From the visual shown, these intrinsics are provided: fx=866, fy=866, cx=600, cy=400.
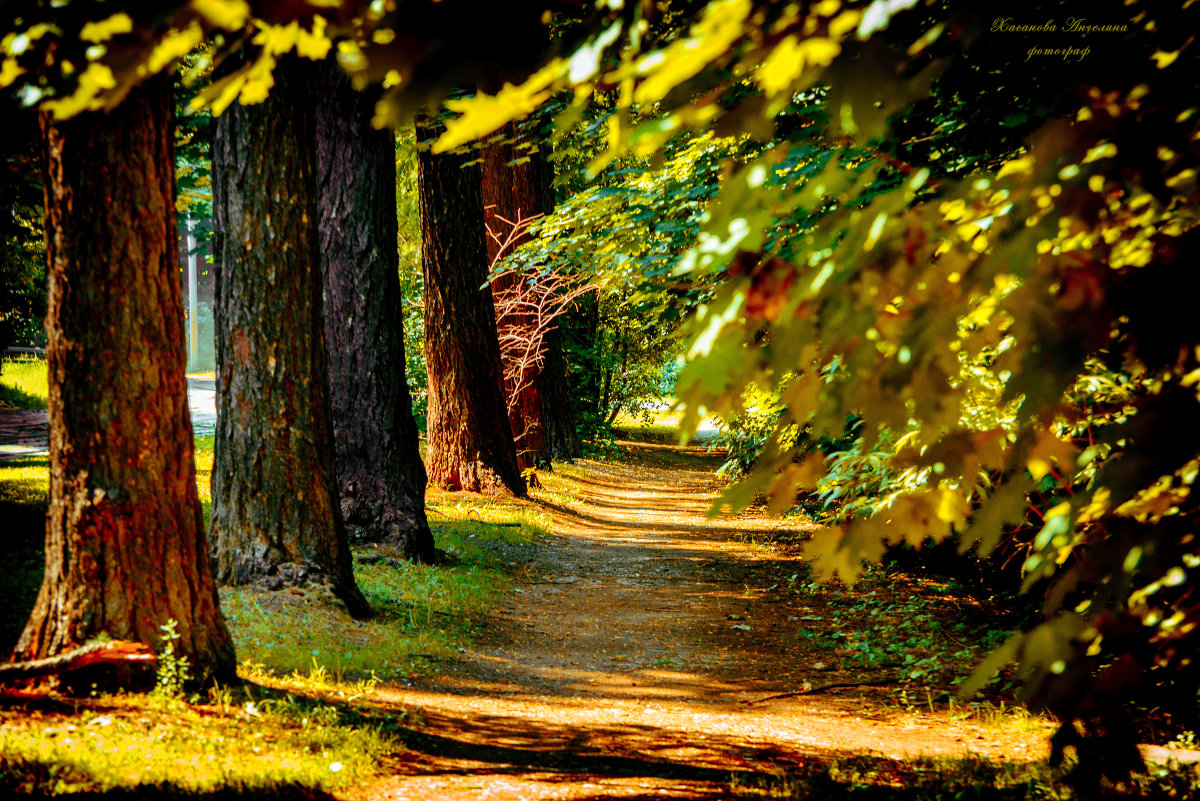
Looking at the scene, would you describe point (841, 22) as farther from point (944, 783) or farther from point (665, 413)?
point (665, 413)

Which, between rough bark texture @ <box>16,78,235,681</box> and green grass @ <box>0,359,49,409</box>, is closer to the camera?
rough bark texture @ <box>16,78,235,681</box>

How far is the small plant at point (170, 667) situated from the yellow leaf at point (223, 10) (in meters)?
3.83

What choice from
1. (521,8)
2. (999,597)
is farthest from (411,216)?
(521,8)

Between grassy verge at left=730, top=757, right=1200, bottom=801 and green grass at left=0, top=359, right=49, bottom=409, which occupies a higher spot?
green grass at left=0, top=359, right=49, bottom=409

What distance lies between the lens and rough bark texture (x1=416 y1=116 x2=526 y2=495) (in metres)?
13.5

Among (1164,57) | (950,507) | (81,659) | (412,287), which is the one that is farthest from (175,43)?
(412,287)

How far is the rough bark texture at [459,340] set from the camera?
13516mm

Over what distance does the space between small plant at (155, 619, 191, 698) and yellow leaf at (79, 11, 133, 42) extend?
11.9 feet

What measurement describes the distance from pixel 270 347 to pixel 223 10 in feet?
17.8

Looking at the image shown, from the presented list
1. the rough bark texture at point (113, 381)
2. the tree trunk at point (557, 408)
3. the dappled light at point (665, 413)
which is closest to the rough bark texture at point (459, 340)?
the dappled light at point (665, 413)

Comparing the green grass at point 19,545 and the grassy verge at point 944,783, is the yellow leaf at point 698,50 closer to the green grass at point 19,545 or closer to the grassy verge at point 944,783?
the grassy verge at point 944,783

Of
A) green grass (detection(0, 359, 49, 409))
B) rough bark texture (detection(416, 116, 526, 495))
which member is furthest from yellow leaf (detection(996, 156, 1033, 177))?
green grass (detection(0, 359, 49, 409))

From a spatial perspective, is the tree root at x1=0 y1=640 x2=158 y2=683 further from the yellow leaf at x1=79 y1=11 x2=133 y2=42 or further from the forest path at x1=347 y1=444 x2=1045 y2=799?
the yellow leaf at x1=79 y1=11 x2=133 y2=42

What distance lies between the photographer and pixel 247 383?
6.45m
